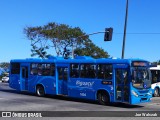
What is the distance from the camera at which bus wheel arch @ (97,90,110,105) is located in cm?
2042

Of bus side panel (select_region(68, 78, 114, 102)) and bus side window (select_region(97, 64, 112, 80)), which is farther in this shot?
bus side panel (select_region(68, 78, 114, 102))

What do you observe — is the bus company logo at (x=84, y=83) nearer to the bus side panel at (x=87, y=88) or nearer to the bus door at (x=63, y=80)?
the bus side panel at (x=87, y=88)

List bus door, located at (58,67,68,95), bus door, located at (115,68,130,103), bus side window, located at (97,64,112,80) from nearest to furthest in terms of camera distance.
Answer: bus door, located at (115,68,130,103) < bus side window, located at (97,64,112,80) < bus door, located at (58,67,68,95)

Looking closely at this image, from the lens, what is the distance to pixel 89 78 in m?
21.4

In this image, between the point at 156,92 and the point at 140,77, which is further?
the point at 156,92

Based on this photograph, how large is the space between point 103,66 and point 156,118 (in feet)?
23.2

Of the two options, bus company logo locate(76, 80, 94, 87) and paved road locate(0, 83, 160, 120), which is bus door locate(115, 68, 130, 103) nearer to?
paved road locate(0, 83, 160, 120)

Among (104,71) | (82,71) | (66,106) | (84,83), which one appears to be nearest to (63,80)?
(82,71)

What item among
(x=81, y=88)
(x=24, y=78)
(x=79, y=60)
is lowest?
(x=81, y=88)

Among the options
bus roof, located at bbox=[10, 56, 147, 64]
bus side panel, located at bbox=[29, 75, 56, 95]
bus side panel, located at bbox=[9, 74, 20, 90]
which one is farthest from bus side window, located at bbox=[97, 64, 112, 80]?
bus side panel, located at bbox=[9, 74, 20, 90]

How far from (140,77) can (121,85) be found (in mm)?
1143

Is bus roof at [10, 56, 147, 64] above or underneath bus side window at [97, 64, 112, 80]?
above

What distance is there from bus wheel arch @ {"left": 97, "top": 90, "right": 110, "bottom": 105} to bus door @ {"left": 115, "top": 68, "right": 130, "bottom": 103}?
789 mm

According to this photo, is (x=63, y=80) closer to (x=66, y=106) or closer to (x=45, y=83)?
(x=45, y=83)
